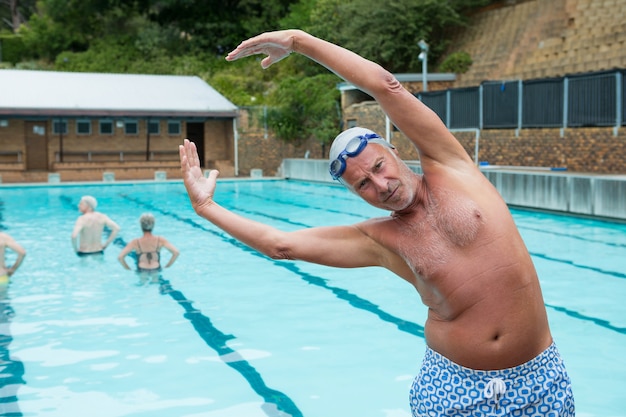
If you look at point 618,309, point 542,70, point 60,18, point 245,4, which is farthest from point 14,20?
point 618,309

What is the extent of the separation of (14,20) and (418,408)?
55173 millimetres

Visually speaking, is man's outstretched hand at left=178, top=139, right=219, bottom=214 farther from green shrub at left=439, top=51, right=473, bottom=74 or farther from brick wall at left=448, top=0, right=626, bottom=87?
green shrub at left=439, top=51, right=473, bottom=74

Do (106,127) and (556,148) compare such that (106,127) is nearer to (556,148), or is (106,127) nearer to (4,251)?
(556,148)

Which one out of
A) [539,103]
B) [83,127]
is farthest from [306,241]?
[83,127]

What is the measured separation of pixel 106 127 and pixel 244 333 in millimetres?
26070

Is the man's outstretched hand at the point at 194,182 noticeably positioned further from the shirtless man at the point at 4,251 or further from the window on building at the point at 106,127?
the window on building at the point at 106,127

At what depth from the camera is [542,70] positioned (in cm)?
2500

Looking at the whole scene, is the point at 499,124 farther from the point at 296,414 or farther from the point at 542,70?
the point at 296,414

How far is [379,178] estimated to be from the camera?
2.14m

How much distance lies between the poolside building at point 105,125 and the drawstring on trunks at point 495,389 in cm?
2618

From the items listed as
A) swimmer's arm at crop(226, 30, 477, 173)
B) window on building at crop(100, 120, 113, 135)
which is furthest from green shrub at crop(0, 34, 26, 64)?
swimmer's arm at crop(226, 30, 477, 173)

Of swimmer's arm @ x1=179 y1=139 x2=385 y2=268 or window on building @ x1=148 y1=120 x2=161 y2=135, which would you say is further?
window on building @ x1=148 y1=120 x2=161 y2=135

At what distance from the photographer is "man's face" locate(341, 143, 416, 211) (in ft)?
7.04

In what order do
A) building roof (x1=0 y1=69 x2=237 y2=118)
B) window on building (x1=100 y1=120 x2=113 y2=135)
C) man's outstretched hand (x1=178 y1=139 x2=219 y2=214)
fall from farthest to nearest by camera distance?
window on building (x1=100 y1=120 x2=113 y2=135) < building roof (x1=0 y1=69 x2=237 y2=118) < man's outstretched hand (x1=178 y1=139 x2=219 y2=214)
